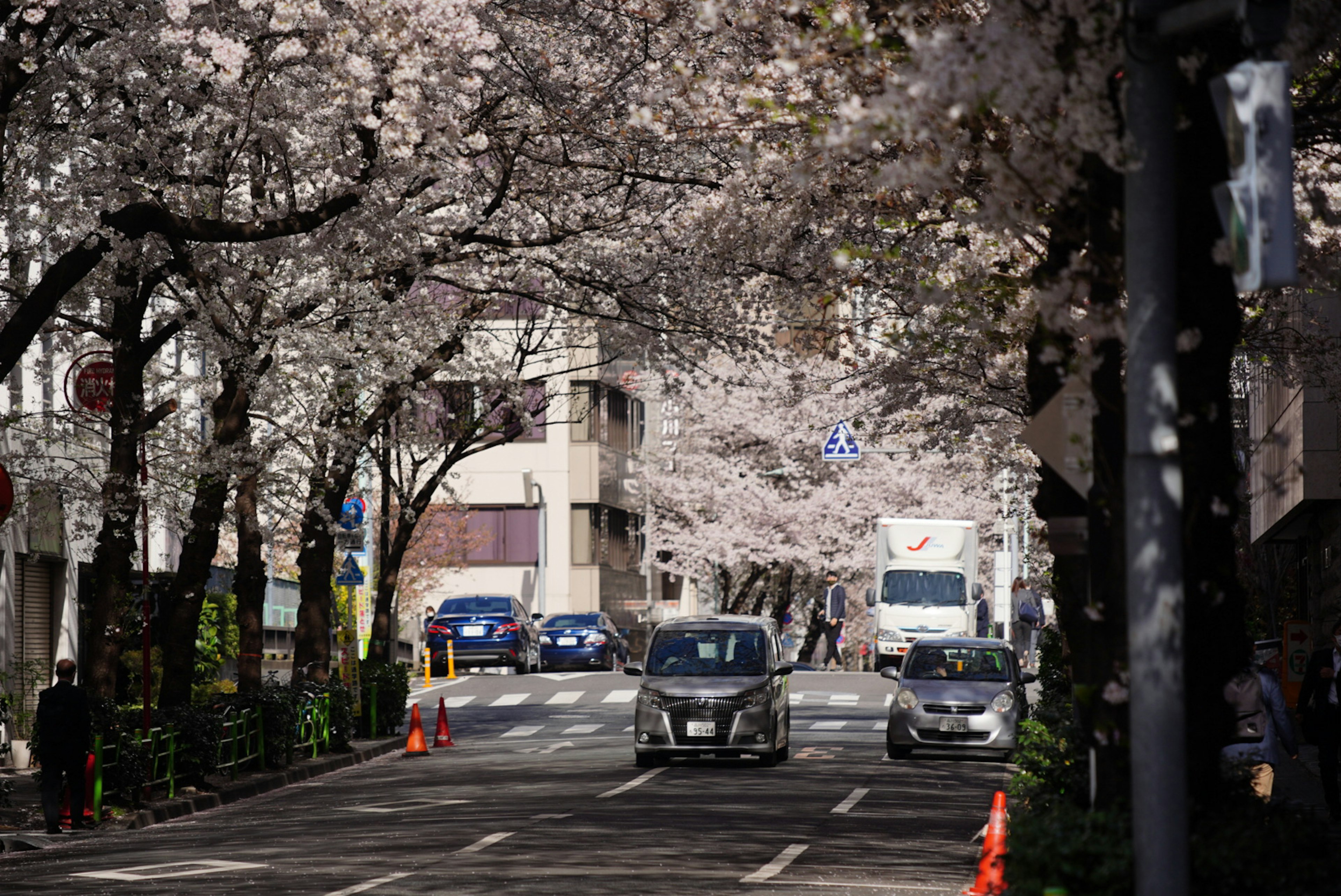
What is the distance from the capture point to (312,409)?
2706 cm

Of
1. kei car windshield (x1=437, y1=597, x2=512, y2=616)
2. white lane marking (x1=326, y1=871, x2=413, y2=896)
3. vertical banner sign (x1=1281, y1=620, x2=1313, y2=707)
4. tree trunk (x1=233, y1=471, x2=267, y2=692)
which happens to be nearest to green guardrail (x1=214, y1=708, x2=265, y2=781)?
tree trunk (x1=233, y1=471, x2=267, y2=692)

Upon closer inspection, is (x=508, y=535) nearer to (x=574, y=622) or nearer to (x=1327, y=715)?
(x=574, y=622)

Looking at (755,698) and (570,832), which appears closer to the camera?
(570,832)

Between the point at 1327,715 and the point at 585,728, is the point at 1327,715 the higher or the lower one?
the higher one

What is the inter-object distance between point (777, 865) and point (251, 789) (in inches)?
402

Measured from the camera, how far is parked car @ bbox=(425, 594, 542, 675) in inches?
1823

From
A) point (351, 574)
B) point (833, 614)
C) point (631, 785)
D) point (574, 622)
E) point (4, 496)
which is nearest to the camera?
point (4, 496)

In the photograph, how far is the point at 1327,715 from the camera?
1742cm

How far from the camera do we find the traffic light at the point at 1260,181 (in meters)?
5.82

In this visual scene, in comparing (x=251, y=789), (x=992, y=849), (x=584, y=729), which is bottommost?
(x=251, y=789)

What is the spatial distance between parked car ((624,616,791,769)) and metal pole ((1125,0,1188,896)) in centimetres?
1721

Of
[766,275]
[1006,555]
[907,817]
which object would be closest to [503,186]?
[766,275]

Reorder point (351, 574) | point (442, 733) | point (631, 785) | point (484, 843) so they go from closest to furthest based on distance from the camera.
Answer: point (484, 843)
point (631, 785)
point (442, 733)
point (351, 574)

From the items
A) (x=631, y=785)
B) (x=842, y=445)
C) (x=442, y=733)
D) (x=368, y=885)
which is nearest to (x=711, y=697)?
(x=631, y=785)
